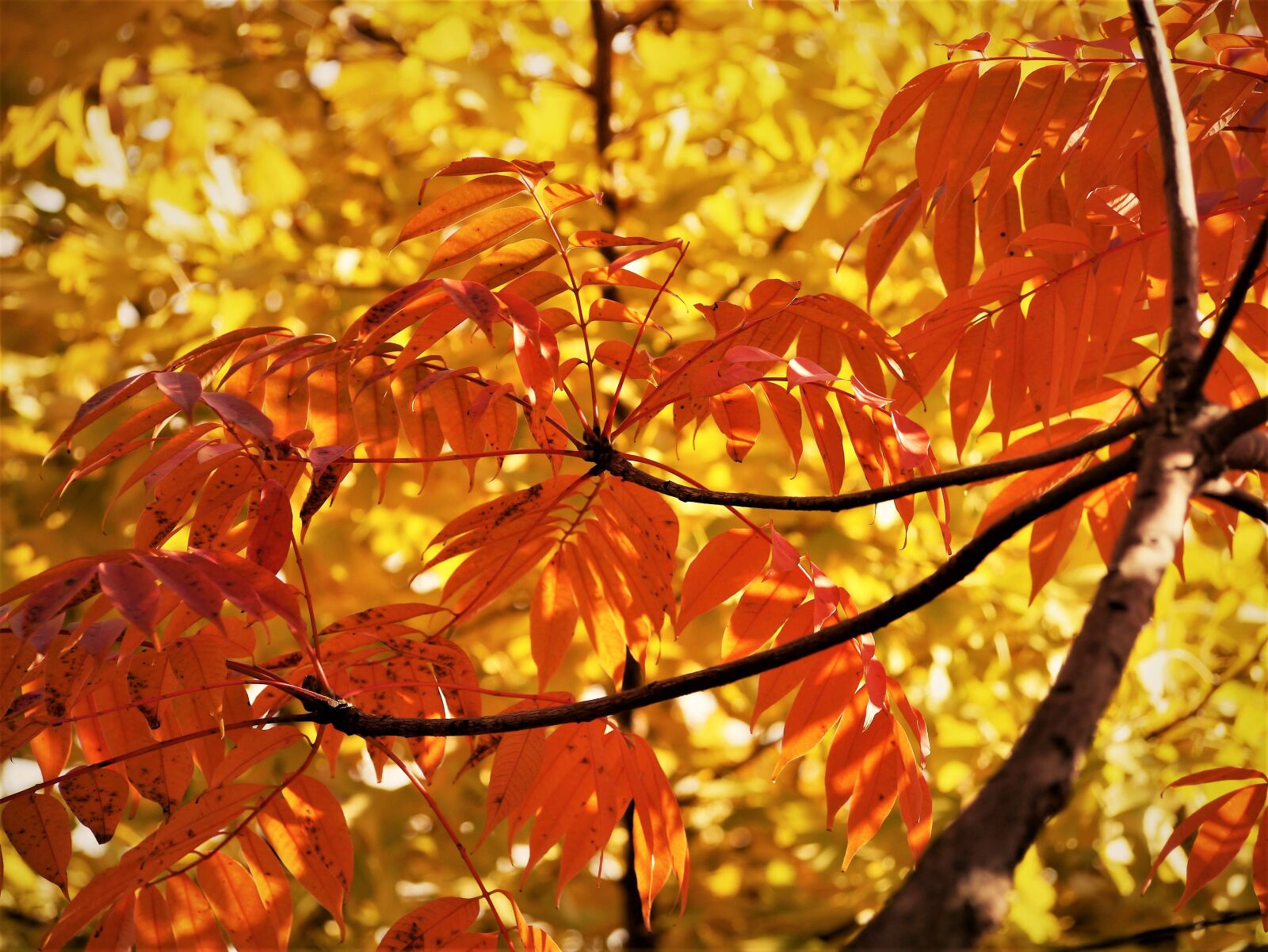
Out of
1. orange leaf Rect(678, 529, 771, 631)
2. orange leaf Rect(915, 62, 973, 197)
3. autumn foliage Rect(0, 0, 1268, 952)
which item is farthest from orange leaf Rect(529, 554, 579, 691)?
orange leaf Rect(915, 62, 973, 197)

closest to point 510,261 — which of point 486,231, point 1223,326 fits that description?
point 486,231

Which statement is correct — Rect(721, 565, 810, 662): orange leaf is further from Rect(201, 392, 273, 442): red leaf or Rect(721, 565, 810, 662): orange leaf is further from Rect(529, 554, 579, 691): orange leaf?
Rect(201, 392, 273, 442): red leaf

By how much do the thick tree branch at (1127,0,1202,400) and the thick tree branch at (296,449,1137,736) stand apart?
5cm

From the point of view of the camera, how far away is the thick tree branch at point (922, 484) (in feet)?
1.76

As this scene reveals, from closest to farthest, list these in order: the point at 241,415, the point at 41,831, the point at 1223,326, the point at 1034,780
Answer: the point at 1034,780, the point at 1223,326, the point at 241,415, the point at 41,831

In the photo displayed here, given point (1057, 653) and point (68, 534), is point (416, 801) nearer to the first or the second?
point (68, 534)

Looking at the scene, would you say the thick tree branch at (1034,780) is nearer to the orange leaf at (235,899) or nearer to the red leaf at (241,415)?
the red leaf at (241,415)

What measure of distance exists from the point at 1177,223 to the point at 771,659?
313mm

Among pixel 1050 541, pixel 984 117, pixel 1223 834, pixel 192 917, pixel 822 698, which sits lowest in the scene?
pixel 192 917

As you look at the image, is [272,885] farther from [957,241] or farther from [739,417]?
[957,241]

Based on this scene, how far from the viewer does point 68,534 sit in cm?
211

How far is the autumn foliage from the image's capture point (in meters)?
0.73

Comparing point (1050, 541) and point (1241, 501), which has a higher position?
point (1241, 501)

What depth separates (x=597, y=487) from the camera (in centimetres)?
86
